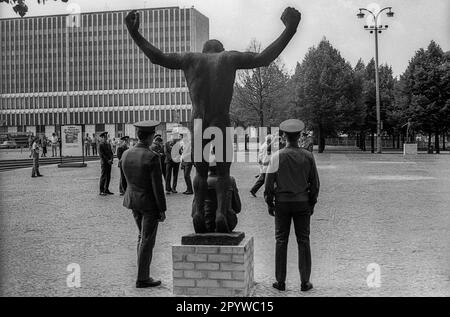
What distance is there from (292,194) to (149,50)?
6.81 feet

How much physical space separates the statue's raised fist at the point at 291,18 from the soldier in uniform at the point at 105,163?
40.8 ft

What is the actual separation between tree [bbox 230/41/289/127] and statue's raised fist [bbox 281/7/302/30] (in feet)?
146

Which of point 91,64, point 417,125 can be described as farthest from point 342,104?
point 91,64

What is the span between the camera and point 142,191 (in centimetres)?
638

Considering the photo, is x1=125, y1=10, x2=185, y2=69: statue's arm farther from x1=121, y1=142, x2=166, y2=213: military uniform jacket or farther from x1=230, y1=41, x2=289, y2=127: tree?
x1=230, y1=41, x2=289, y2=127: tree

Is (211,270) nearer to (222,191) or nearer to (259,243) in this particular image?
(222,191)

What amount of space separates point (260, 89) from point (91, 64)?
79832mm

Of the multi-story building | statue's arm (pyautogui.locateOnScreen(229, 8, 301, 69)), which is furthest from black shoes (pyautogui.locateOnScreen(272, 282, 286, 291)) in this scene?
the multi-story building

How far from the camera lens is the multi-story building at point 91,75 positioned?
120000mm

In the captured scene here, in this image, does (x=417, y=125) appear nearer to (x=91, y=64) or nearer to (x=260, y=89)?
(x=260, y=89)

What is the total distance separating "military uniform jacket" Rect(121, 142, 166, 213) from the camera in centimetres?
634

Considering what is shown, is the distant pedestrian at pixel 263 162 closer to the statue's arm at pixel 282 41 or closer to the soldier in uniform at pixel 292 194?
the soldier in uniform at pixel 292 194

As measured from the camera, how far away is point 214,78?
5.87 metres
